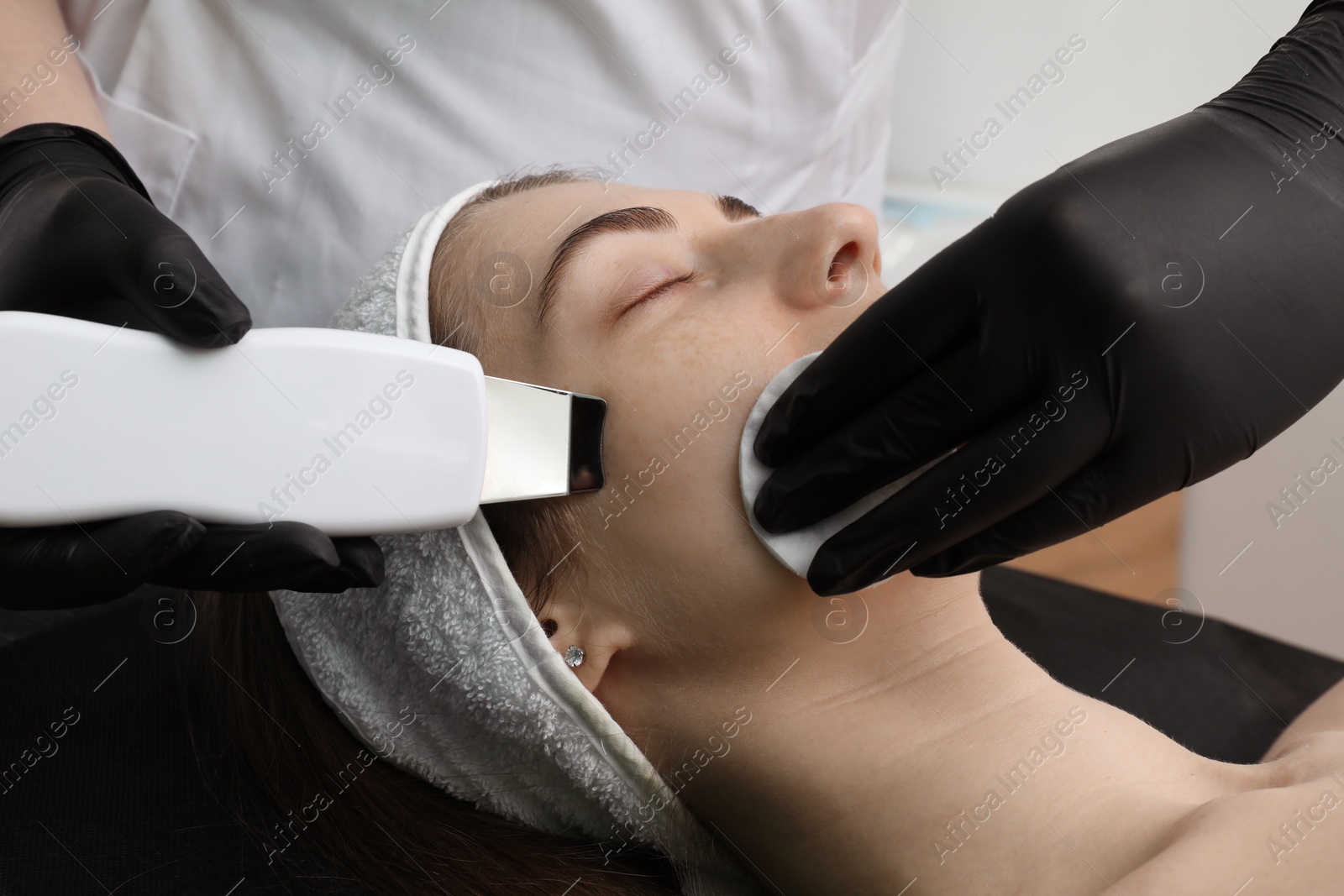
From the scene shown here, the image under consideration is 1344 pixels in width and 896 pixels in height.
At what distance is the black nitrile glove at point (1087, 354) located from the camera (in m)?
0.72

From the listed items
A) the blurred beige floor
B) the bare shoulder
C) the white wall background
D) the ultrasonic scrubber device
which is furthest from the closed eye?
the blurred beige floor

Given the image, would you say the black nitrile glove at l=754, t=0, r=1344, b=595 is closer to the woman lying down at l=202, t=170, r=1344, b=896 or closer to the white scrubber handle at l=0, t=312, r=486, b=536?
the woman lying down at l=202, t=170, r=1344, b=896

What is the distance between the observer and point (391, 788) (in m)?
1.04

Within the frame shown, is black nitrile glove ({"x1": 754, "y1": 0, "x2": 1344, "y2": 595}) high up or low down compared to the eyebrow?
up

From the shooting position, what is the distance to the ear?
903 mm

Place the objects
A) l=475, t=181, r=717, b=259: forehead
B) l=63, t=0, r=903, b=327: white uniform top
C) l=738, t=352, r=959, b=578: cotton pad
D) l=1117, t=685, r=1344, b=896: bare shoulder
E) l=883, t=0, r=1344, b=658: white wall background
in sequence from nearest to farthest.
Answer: l=1117, t=685, r=1344, b=896: bare shoulder
l=738, t=352, r=959, b=578: cotton pad
l=475, t=181, r=717, b=259: forehead
l=63, t=0, r=903, b=327: white uniform top
l=883, t=0, r=1344, b=658: white wall background

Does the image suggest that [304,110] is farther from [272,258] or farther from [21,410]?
[21,410]

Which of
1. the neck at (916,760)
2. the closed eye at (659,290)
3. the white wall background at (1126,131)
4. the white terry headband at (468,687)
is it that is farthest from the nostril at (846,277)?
the white wall background at (1126,131)

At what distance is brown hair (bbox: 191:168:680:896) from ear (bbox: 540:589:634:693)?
2 centimetres

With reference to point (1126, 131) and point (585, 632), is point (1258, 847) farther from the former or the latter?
point (1126, 131)

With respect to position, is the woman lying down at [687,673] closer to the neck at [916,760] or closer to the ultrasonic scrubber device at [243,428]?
the neck at [916,760]

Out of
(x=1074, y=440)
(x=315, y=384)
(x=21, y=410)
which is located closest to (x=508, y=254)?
(x=315, y=384)

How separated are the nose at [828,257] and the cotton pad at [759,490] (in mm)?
71

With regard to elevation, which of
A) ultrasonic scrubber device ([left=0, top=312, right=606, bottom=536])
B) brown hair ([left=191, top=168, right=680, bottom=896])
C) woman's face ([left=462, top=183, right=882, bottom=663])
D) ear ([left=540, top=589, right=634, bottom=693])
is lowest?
brown hair ([left=191, top=168, right=680, bottom=896])
